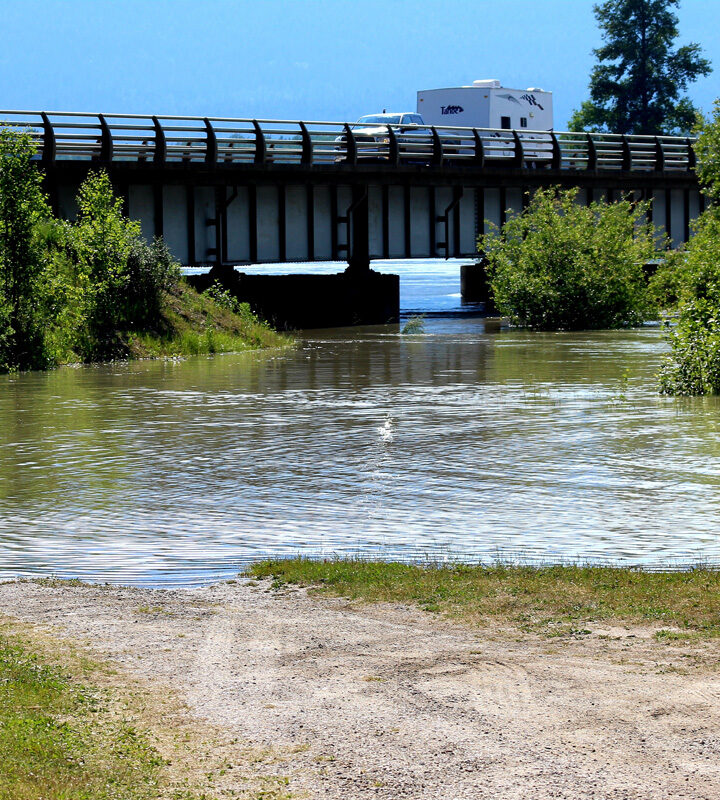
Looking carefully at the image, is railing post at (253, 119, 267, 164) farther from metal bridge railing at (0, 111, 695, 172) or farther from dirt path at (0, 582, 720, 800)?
dirt path at (0, 582, 720, 800)

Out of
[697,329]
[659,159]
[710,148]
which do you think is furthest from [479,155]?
[697,329]

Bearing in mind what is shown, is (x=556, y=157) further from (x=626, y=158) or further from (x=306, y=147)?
(x=306, y=147)

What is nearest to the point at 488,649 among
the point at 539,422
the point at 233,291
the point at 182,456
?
the point at 182,456

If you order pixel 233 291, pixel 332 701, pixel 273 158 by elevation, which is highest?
pixel 273 158

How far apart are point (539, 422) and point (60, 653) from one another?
11.7m

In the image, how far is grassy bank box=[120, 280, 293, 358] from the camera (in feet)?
99.2

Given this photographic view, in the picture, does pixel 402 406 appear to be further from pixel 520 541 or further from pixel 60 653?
pixel 60 653

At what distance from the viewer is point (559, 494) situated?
41.7 ft

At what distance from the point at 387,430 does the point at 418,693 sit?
1120 centimetres

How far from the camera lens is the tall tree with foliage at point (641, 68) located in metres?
111

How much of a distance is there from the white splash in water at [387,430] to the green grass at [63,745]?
10.2m

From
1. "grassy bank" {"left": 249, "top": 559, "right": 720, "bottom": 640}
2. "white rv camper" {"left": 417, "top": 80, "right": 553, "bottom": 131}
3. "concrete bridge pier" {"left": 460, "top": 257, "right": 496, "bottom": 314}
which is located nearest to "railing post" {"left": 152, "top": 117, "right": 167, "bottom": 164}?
"concrete bridge pier" {"left": 460, "top": 257, "right": 496, "bottom": 314}

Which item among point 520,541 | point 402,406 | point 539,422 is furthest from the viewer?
point 402,406

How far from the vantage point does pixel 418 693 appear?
6648 millimetres
